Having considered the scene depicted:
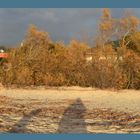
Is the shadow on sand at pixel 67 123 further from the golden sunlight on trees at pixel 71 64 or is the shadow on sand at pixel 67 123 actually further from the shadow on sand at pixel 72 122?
the golden sunlight on trees at pixel 71 64

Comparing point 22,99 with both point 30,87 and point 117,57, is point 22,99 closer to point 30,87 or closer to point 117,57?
point 30,87

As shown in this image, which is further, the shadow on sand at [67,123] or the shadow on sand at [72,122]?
the shadow on sand at [72,122]

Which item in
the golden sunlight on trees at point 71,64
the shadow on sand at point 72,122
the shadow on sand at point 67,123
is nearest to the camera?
the shadow on sand at point 67,123

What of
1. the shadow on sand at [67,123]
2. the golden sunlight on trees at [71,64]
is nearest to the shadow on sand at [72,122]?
the shadow on sand at [67,123]

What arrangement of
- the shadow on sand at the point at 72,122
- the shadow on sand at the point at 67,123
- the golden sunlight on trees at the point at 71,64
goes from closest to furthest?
the shadow on sand at the point at 67,123 → the shadow on sand at the point at 72,122 → the golden sunlight on trees at the point at 71,64

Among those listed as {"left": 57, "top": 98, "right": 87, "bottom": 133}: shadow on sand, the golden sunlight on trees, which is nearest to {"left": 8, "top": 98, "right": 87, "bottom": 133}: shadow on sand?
{"left": 57, "top": 98, "right": 87, "bottom": 133}: shadow on sand

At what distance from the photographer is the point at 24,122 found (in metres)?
11.0

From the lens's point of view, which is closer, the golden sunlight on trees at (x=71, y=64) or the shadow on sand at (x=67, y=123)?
the shadow on sand at (x=67, y=123)

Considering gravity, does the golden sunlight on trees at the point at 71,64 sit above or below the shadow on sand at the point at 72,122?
above

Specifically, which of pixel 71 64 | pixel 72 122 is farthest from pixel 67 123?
pixel 71 64

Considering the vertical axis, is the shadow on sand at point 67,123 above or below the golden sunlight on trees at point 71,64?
below

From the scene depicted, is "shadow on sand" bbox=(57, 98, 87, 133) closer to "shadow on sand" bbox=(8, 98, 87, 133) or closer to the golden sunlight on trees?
"shadow on sand" bbox=(8, 98, 87, 133)

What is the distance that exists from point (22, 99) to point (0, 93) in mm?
2688

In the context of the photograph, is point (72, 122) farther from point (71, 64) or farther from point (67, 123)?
point (71, 64)
